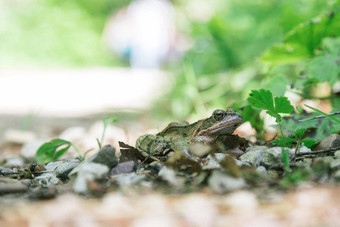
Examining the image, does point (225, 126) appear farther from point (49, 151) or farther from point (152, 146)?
point (49, 151)

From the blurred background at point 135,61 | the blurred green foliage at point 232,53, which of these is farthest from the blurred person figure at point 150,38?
the blurred green foliage at point 232,53

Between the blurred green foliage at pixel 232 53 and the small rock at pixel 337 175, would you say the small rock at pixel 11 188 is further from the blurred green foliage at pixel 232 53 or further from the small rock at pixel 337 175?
the blurred green foliage at pixel 232 53

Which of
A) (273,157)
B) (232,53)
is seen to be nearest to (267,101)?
(273,157)

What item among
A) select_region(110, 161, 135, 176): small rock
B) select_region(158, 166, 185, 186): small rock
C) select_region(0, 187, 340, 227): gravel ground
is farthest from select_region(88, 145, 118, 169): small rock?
select_region(0, 187, 340, 227): gravel ground

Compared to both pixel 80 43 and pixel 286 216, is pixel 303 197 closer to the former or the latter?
pixel 286 216

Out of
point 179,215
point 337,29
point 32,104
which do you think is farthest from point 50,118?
point 179,215

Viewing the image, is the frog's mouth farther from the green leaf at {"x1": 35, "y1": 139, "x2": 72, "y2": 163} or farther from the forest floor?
the green leaf at {"x1": 35, "y1": 139, "x2": 72, "y2": 163}
